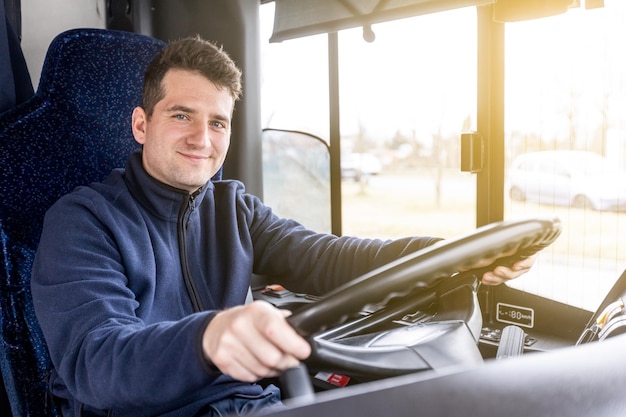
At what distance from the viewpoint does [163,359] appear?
82 centimetres

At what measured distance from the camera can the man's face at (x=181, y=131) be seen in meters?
1.45

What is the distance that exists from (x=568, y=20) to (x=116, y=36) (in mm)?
1118

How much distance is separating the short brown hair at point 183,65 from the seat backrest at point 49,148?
39 millimetres

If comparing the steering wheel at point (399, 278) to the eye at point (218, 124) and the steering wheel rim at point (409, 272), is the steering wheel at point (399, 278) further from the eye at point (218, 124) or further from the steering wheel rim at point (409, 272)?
the eye at point (218, 124)

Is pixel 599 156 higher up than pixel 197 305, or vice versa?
pixel 599 156

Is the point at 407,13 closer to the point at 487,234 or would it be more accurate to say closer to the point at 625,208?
the point at 625,208

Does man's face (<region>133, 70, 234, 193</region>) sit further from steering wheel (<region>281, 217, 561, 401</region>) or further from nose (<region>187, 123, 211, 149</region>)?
steering wheel (<region>281, 217, 561, 401</region>)

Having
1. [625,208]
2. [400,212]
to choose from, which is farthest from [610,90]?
[400,212]

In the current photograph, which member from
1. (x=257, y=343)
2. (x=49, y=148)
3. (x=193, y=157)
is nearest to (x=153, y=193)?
(x=193, y=157)

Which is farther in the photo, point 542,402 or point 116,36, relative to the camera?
point 116,36

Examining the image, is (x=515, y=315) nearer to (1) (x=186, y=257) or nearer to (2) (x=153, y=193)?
(1) (x=186, y=257)

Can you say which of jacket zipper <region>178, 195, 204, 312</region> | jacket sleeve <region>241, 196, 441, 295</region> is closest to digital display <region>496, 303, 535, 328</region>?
jacket sleeve <region>241, 196, 441, 295</region>

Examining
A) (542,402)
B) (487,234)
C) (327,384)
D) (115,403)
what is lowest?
(327,384)

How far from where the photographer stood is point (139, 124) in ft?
4.84
